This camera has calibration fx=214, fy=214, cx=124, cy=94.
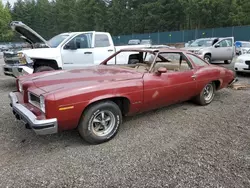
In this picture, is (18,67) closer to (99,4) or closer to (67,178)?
(67,178)

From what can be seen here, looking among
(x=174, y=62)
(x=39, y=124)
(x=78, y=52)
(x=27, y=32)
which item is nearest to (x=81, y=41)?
(x=78, y=52)

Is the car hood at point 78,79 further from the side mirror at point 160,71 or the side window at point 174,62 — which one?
the side window at point 174,62

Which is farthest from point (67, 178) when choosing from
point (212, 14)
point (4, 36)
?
point (4, 36)

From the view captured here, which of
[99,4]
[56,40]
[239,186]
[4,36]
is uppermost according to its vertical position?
[99,4]

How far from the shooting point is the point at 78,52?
7.11m

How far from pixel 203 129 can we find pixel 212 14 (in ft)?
127

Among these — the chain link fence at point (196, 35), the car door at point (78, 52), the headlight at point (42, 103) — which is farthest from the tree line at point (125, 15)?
the headlight at point (42, 103)

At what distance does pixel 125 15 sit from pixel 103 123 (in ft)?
177

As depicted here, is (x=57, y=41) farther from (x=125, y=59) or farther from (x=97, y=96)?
(x=97, y=96)

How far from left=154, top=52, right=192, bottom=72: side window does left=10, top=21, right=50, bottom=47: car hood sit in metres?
4.18

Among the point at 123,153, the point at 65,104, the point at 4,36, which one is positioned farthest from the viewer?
the point at 4,36

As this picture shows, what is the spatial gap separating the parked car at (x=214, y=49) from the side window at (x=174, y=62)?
23.8 ft

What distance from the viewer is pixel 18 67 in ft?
20.8

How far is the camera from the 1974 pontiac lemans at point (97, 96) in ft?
9.59
